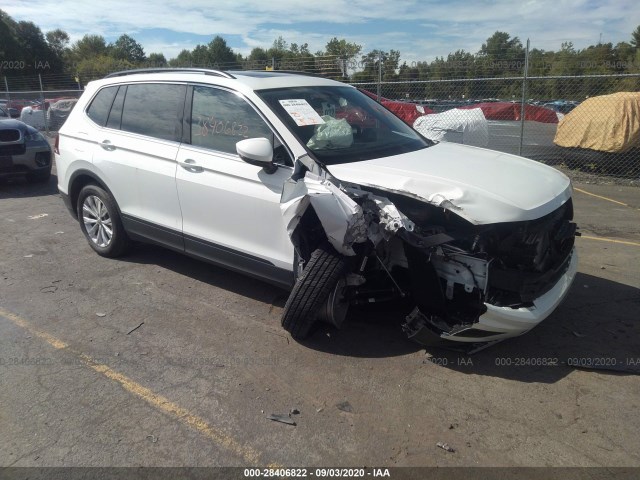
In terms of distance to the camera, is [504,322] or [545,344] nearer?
[504,322]

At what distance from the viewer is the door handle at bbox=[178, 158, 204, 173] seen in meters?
4.12

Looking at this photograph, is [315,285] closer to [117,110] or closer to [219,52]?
[117,110]

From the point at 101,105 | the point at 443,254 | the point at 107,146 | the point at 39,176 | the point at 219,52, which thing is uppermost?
the point at 219,52

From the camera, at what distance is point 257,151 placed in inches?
139

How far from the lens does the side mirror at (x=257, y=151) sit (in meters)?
3.54

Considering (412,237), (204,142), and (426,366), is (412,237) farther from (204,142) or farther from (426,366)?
(204,142)

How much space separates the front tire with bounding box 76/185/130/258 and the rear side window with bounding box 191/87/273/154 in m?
1.42

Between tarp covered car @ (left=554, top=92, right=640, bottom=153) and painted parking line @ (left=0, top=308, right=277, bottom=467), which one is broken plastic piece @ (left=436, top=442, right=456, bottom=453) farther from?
tarp covered car @ (left=554, top=92, right=640, bottom=153)

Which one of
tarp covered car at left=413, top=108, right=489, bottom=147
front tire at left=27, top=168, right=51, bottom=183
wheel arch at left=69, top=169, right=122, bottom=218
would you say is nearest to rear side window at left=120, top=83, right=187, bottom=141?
wheel arch at left=69, top=169, right=122, bottom=218

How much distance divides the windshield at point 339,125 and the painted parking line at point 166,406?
1911mm

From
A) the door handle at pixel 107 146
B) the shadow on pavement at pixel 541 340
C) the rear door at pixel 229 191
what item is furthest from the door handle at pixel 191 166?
the shadow on pavement at pixel 541 340

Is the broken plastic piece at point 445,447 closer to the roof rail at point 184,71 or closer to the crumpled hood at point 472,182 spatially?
the crumpled hood at point 472,182

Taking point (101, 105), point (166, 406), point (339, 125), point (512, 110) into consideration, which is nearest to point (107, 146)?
point (101, 105)

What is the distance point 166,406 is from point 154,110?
9.16 feet
